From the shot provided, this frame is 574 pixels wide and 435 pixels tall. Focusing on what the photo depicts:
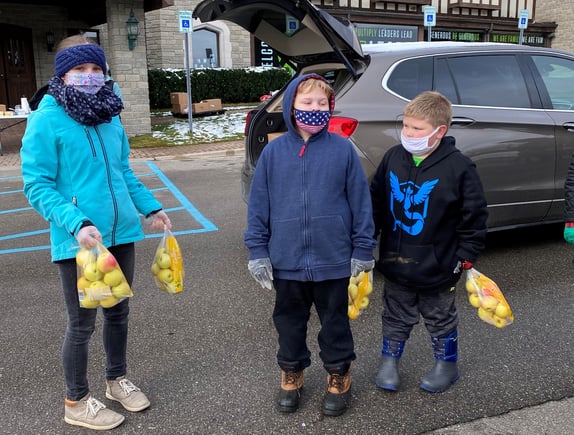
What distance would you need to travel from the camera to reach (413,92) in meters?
4.25

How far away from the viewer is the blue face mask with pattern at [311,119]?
95.3 inches

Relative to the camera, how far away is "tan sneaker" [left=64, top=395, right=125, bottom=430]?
2.54 metres

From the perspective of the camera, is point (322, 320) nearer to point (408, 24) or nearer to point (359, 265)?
point (359, 265)

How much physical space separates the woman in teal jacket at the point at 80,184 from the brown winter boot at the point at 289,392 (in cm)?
67

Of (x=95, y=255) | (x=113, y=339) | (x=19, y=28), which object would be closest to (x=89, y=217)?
(x=95, y=255)

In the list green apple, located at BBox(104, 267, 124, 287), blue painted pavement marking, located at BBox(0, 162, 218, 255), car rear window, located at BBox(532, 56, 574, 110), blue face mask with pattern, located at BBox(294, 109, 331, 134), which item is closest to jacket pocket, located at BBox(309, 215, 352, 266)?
blue face mask with pattern, located at BBox(294, 109, 331, 134)

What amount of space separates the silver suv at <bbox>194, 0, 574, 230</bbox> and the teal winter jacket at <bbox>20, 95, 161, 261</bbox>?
1.83m

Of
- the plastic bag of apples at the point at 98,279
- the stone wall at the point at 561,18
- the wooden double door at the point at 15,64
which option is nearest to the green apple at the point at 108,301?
the plastic bag of apples at the point at 98,279

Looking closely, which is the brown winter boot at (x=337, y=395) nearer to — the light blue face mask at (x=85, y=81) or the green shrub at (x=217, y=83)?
the light blue face mask at (x=85, y=81)

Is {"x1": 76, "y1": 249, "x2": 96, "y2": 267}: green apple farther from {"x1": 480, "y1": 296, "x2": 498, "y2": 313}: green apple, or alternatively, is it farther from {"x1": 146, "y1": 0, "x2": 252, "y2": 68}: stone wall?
{"x1": 146, "y1": 0, "x2": 252, "y2": 68}: stone wall

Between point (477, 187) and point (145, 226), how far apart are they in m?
4.26

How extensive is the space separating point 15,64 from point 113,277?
54.9ft

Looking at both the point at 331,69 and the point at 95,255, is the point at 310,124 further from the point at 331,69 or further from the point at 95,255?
the point at 331,69

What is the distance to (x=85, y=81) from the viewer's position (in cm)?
237
